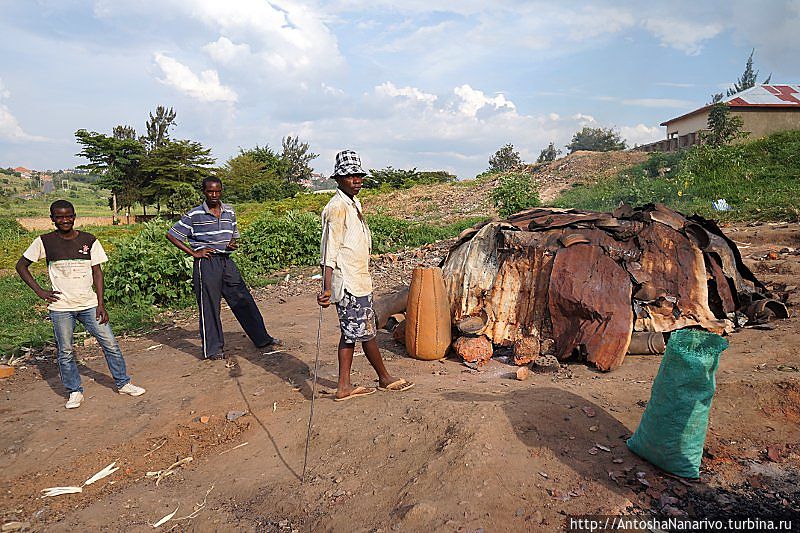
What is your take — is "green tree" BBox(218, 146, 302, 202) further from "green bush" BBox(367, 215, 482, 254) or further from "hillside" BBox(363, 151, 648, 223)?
"green bush" BBox(367, 215, 482, 254)

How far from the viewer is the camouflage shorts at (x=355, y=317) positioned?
381 centimetres

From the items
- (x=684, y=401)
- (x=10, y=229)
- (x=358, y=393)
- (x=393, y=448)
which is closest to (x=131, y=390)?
(x=358, y=393)

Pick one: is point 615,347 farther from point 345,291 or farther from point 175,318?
point 175,318

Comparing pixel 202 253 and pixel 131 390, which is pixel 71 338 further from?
pixel 202 253

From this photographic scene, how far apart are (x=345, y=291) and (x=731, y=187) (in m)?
13.7

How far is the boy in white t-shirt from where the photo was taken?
3.97 m

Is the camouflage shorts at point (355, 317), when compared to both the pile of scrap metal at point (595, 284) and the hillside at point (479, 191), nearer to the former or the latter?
the pile of scrap metal at point (595, 284)

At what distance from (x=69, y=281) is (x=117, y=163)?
94.1ft

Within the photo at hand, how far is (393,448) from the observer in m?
3.16

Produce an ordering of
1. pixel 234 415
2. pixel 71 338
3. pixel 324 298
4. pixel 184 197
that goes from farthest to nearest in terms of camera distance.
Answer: pixel 184 197, pixel 71 338, pixel 234 415, pixel 324 298

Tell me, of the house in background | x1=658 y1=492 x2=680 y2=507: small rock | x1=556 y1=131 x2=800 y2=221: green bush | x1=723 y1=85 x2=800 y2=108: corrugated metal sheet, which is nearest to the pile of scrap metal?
x1=658 y1=492 x2=680 y2=507: small rock

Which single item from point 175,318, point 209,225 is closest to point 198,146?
point 175,318

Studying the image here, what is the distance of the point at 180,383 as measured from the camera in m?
4.67

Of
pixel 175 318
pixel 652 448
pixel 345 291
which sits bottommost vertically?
pixel 175 318
